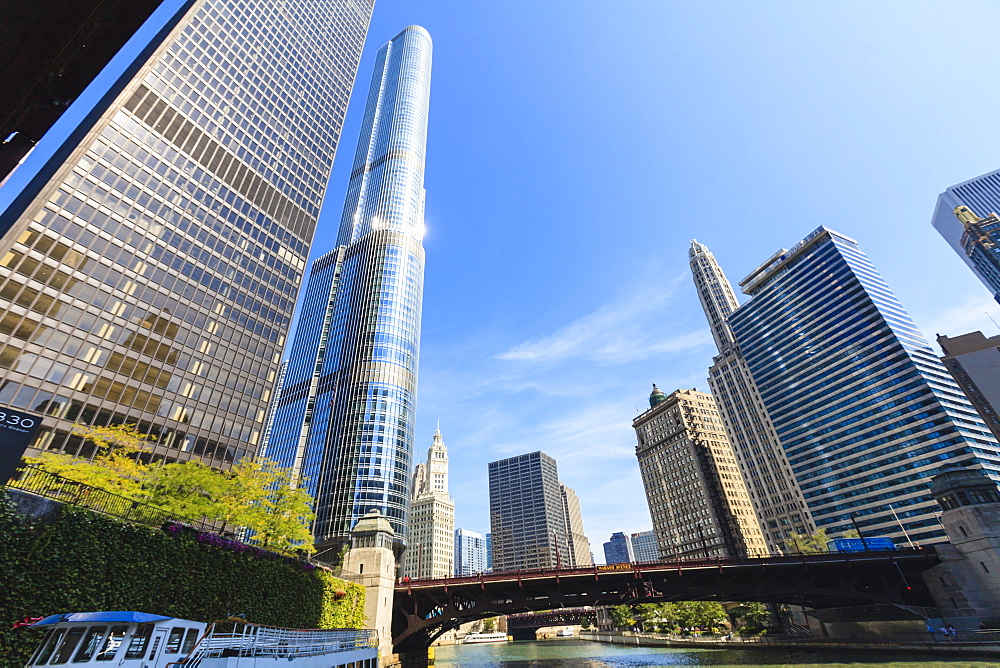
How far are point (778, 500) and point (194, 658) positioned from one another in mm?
164864

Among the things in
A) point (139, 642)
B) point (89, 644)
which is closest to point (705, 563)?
point (139, 642)

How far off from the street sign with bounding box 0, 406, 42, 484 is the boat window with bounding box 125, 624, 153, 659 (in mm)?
8048

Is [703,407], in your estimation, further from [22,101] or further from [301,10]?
[22,101]

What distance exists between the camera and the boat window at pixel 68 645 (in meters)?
17.2

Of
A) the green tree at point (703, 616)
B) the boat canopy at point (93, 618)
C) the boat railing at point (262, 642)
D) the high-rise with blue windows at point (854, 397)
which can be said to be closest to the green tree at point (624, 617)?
the green tree at point (703, 616)

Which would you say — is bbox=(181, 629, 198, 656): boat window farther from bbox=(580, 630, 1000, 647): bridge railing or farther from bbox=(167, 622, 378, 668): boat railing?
bbox=(580, 630, 1000, 647): bridge railing

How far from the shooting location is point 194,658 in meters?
20.6

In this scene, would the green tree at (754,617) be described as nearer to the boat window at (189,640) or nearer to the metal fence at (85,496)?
the boat window at (189,640)

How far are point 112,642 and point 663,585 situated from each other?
5553 cm

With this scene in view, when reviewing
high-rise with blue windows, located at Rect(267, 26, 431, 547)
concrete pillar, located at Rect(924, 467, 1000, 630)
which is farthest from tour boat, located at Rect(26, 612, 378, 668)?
high-rise with blue windows, located at Rect(267, 26, 431, 547)

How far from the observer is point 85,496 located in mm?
23984

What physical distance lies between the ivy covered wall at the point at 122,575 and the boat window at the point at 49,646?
3.42ft

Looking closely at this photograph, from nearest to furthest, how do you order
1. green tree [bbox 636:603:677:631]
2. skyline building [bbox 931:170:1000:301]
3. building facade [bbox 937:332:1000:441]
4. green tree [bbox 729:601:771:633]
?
1. green tree [bbox 729:601:771:633]
2. green tree [bbox 636:603:677:631]
3. building facade [bbox 937:332:1000:441]
4. skyline building [bbox 931:170:1000:301]

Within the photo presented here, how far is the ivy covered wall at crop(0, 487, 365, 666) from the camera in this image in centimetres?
1859
